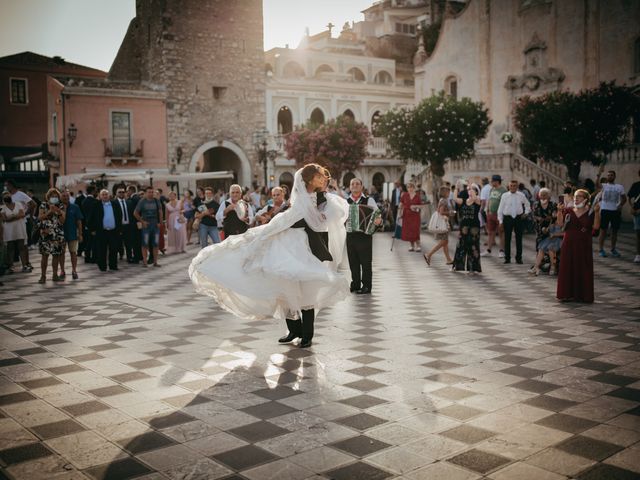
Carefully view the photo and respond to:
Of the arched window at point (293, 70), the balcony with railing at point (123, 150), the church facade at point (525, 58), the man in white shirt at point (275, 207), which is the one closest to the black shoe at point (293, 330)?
the man in white shirt at point (275, 207)

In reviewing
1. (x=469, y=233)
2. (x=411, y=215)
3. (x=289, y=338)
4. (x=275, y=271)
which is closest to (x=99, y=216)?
(x=411, y=215)

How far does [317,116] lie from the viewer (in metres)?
46.5

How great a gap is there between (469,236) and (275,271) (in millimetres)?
8124

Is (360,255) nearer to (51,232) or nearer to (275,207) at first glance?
(275,207)

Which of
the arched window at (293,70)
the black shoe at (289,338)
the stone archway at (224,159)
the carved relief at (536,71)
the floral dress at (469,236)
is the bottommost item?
the black shoe at (289,338)

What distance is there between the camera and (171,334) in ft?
26.0

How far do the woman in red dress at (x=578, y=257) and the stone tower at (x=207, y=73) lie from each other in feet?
102

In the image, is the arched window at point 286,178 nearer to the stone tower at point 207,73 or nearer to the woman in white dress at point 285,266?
the stone tower at point 207,73

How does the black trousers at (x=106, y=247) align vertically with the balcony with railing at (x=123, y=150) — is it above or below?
below

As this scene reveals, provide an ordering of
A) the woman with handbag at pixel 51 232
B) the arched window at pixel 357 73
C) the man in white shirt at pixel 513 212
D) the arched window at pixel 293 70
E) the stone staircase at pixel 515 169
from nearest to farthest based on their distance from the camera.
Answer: the woman with handbag at pixel 51 232
the man in white shirt at pixel 513 212
the stone staircase at pixel 515 169
the arched window at pixel 293 70
the arched window at pixel 357 73

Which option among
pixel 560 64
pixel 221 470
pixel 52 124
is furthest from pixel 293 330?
pixel 52 124

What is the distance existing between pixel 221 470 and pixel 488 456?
1661mm

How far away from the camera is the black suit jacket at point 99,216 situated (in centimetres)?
1602

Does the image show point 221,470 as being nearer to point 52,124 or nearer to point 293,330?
point 293,330
